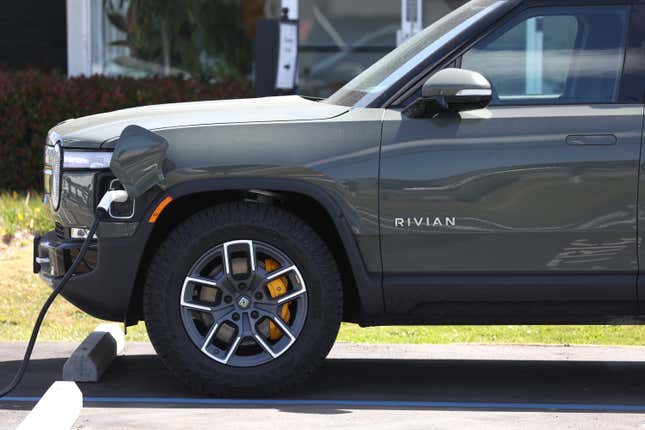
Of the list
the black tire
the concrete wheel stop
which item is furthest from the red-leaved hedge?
the black tire

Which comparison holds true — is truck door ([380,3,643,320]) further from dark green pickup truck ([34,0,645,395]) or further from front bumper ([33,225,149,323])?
front bumper ([33,225,149,323])

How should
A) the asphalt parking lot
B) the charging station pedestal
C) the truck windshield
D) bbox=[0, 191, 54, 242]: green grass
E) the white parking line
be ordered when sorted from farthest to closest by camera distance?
the charging station pedestal < bbox=[0, 191, 54, 242]: green grass < the truck windshield < the asphalt parking lot < the white parking line

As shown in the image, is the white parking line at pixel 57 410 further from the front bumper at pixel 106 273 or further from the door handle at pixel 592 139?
the door handle at pixel 592 139

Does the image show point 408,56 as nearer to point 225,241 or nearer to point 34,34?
point 225,241

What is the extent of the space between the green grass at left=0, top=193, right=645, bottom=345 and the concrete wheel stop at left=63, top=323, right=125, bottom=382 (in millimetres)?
1067

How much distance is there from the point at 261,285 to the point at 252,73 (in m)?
10.8

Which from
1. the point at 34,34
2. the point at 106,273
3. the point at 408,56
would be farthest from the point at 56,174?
the point at 34,34

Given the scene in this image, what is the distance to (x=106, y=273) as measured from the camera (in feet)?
20.7

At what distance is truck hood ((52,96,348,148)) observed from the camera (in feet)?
20.8

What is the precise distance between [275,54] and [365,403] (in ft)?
28.7

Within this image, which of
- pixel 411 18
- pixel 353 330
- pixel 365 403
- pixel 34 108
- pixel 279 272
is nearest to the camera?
pixel 279 272

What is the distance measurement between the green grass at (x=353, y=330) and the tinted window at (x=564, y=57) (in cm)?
251

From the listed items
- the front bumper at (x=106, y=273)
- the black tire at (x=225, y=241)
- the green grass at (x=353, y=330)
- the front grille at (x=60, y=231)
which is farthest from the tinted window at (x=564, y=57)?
the green grass at (x=353, y=330)

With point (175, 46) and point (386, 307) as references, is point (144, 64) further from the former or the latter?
point (386, 307)
